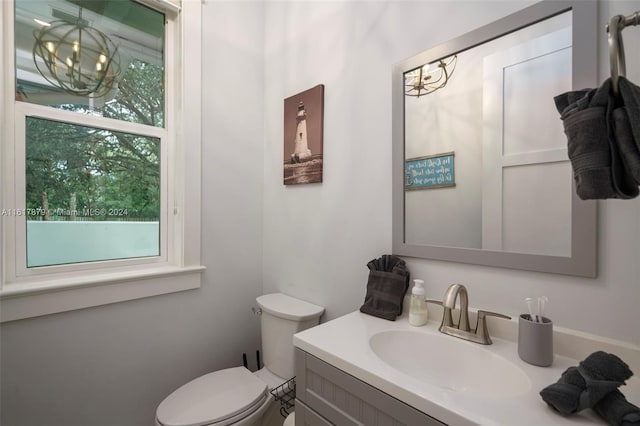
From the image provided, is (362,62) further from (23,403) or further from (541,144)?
(23,403)

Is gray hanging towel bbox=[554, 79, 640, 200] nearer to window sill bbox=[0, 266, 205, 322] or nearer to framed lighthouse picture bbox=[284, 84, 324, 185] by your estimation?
framed lighthouse picture bbox=[284, 84, 324, 185]

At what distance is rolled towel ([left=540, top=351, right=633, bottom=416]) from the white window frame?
1.50 meters

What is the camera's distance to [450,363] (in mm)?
906

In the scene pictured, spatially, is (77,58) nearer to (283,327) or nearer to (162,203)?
(162,203)

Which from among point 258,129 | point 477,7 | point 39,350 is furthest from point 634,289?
point 39,350

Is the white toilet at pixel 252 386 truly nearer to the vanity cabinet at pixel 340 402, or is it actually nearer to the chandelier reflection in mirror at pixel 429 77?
the vanity cabinet at pixel 340 402

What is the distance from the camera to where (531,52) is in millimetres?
882

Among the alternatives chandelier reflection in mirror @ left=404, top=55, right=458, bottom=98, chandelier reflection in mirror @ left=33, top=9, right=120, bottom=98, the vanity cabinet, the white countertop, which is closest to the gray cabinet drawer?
the vanity cabinet

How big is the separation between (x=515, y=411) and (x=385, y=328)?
45 cm

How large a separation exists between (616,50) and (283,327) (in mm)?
1456

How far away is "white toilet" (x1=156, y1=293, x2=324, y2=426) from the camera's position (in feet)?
3.69

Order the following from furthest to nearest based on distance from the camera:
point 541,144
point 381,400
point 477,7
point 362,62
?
1. point 362,62
2. point 477,7
3. point 541,144
4. point 381,400

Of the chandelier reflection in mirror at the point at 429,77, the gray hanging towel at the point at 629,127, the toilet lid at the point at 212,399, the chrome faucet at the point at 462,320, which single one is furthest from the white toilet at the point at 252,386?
the gray hanging towel at the point at 629,127

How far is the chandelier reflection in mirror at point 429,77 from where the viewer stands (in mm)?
1064
